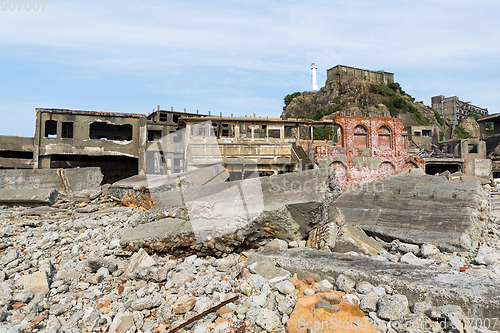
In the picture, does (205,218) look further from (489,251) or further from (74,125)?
(74,125)

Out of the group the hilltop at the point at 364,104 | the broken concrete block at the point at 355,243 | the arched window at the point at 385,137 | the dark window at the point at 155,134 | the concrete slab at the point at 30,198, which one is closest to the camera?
the broken concrete block at the point at 355,243

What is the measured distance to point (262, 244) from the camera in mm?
4758

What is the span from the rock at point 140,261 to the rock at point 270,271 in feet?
4.80

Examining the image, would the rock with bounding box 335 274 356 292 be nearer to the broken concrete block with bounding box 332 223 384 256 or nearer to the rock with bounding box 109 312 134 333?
the broken concrete block with bounding box 332 223 384 256

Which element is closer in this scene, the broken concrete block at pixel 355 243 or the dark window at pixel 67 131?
the broken concrete block at pixel 355 243

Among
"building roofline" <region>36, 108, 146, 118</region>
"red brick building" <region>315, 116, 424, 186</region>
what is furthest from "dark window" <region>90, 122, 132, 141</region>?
"red brick building" <region>315, 116, 424, 186</region>

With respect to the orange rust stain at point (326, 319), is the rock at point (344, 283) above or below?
above

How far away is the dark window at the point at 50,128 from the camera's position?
18.4m

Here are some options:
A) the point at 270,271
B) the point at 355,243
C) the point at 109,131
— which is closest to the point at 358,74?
the point at 109,131

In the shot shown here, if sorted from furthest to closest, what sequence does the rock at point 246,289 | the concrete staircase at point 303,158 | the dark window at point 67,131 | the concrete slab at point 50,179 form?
1. the dark window at point 67,131
2. the concrete staircase at point 303,158
3. the concrete slab at point 50,179
4. the rock at point 246,289

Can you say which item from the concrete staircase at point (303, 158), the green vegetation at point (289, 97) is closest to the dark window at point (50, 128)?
the concrete staircase at point (303, 158)

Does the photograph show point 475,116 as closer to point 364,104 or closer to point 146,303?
point 364,104

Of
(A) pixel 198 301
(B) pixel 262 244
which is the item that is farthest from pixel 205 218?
(A) pixel 198 301

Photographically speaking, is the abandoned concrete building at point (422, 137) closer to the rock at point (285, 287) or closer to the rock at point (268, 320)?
A: the rock at point (285, 287)
